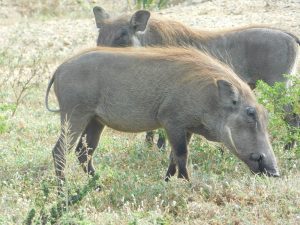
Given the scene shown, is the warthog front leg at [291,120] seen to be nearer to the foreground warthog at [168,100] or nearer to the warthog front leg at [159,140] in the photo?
the foreground warthog at [168,100]

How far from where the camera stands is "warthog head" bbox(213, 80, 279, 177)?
19.6 ft

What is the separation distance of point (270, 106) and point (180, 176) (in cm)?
105

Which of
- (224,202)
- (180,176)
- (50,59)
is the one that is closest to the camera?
(224,202)

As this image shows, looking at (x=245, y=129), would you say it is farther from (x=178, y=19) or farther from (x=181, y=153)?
(x=178, y=19)

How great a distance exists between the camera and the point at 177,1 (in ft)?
64.9

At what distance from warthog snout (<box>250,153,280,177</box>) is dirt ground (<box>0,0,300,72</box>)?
710 cm

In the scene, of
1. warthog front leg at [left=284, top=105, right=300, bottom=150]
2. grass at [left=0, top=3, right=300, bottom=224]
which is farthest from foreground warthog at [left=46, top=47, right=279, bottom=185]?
warthog front leg at [left=284, top=105, right=300, bottom=150]

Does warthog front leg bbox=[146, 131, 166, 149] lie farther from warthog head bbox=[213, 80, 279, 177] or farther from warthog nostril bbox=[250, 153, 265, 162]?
warthog nostril bbox=[250, 153, 265, 162]

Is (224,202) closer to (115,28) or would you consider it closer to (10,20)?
(115,28)

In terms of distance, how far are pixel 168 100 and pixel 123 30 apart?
210 centimetres

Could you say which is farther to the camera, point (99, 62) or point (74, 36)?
point (74, 36)

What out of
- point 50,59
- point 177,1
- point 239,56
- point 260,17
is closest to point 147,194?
point 239,56

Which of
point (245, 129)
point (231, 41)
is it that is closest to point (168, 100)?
point (245, 129)

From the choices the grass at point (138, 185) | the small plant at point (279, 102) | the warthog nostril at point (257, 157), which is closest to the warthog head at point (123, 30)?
the grass at point (138, 185)
